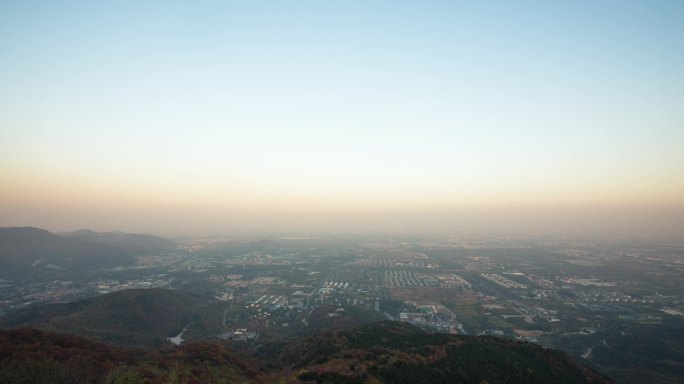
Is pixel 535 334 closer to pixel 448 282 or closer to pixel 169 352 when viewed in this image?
pixel 448 282

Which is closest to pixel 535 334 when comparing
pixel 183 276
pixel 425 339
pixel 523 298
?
pixel 523 298

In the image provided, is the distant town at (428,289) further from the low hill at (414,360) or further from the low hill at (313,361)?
the low hill at (313,361)

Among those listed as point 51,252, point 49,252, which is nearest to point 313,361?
point 51,252

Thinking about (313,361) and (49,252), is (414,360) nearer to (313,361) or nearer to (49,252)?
(313,361)

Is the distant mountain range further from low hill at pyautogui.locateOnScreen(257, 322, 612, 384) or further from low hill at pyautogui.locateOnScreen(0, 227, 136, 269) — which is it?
low hill at pyautogui.locateOnScreen(257, 322, 612, 384)

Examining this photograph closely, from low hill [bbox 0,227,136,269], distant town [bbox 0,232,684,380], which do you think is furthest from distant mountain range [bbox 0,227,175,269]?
distant town [bbox 0,232,684,380]
